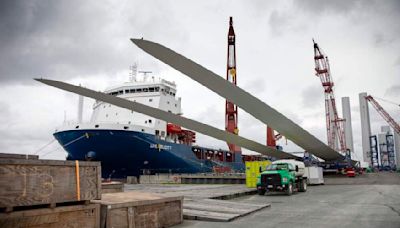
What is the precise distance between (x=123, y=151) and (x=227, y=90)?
68.0 ft

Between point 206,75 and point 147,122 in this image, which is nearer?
point 206,75

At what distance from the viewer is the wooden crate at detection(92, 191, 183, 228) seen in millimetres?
6242

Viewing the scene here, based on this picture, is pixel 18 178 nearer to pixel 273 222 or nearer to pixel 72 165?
pixel 72 165

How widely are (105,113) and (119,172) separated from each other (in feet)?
21.5

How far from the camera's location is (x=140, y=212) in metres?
6.84

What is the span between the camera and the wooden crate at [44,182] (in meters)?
4.86

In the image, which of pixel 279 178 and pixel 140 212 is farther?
pixel 279 178

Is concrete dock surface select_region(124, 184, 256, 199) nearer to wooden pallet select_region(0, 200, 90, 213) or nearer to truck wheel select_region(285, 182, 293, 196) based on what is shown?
truck wheel select_region(285, 182, 293, 196)

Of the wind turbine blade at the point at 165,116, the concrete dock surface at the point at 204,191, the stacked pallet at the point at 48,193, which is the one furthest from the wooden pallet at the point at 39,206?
the concrete dock surface at the point at 204,191

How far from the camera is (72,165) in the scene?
5.70 meters

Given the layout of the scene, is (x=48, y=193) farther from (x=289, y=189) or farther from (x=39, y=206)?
(x=289, y=189)

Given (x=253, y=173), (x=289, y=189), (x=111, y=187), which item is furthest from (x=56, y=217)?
(x=253, y=173)

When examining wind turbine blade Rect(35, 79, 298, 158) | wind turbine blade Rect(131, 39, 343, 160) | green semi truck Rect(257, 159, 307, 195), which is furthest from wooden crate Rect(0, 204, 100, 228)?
green semi truck Rect(257, 159, 307, 195)

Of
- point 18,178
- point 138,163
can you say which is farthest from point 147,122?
point 18,178
